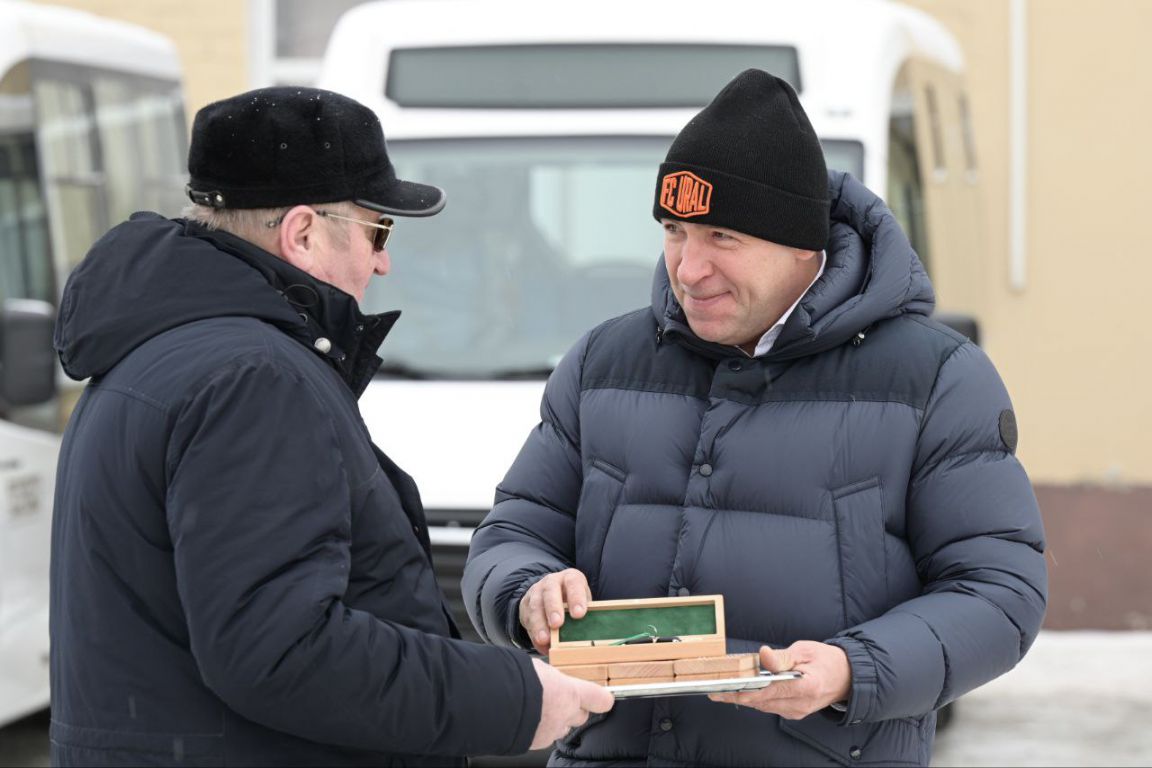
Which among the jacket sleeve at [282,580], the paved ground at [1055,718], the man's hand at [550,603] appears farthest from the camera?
the paved ground at [1055,718]

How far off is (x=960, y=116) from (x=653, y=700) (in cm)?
632

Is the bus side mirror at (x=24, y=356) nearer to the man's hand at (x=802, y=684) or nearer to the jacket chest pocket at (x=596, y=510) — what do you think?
the jacket chest pocket at (x=596, y=510)

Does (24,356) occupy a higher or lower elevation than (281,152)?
lower

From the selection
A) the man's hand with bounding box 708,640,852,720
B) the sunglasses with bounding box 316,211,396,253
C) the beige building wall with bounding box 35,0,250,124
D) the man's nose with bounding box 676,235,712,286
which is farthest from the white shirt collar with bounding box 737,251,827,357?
the beige building wall with bounding box 35,0,250,124

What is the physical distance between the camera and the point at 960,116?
27.8ft

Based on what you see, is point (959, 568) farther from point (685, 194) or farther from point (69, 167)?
point (69, 167)

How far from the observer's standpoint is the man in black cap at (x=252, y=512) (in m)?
2.07

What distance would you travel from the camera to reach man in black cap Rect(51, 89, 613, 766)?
2074mm

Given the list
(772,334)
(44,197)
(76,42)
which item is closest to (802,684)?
(772,334)

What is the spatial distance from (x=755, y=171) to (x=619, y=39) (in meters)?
3.35

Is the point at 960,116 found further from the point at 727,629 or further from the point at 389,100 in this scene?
the point at 727,629

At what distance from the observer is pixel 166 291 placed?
2.24 meters

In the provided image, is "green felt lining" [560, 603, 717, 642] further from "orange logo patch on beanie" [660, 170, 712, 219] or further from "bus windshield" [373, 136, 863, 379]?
"bus windshield" [373, 136, 863, 379]

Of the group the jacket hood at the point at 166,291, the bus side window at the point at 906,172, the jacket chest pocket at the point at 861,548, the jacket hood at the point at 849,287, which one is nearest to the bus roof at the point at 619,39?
the bus side window at the point at 906,172
